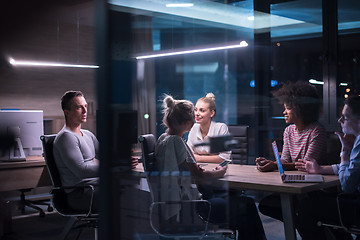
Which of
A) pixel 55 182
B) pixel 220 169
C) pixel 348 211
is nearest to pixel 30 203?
pixel 55 182

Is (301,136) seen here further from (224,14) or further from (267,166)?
(224,14)

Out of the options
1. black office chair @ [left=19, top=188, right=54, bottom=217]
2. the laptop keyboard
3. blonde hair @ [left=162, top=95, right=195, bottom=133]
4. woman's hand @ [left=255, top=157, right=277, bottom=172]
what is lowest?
black office chair @ [left=19, top=188, right=54, bottom=217]

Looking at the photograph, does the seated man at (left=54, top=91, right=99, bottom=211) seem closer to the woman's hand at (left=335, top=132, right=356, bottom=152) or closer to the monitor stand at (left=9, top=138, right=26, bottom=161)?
the monitor stand at (left=9, top=138, right=26, bottom=161)

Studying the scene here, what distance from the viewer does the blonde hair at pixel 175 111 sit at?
2.98 metres

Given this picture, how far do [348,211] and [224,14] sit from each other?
4681 mm

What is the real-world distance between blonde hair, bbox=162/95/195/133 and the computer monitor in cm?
223

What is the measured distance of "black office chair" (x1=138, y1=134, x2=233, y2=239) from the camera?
2.77 metres

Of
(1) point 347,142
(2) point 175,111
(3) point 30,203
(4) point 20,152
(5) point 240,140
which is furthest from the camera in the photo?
(3) point 30,203

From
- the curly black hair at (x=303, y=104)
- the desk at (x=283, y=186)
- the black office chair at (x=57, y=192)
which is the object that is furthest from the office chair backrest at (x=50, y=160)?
the curly black hair at (x=303, y=104)

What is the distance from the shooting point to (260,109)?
6238 millimetres

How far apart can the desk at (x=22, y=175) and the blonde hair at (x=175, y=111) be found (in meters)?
2.12

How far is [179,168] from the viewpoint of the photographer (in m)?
2.89

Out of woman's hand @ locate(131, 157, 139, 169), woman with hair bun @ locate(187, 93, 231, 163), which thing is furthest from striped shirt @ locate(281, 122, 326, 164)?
woman's hand @ locate(131, 157, 139, 169)

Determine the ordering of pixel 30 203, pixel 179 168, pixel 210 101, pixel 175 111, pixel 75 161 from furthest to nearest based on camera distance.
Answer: pixel 30 203 < pixel 210 101 < pixel 75 161 < pixel 175 111 < pixel 179 168
